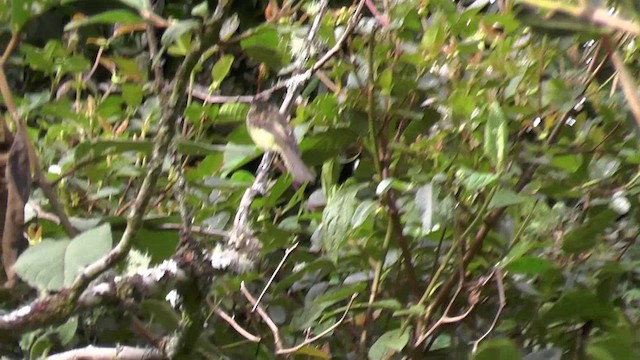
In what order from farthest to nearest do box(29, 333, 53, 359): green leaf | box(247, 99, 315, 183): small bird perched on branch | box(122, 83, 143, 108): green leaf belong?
box(122, 83, 143, 108): green leaf, box(29, 333, 53, 359): green leaf, box(247, 99, 315, 183): small bird perched on branch

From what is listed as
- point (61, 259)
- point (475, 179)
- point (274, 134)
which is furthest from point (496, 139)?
point (61, 259)

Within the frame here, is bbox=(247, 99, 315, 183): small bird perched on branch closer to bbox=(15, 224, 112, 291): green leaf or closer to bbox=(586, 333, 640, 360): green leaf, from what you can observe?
bbox=(15, 224, 112, 291): green leaf

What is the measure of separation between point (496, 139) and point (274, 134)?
0.13 meters

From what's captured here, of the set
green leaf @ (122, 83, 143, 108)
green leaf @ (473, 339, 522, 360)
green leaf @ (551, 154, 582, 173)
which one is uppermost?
green leaf @ (122, 83, 143, 108)

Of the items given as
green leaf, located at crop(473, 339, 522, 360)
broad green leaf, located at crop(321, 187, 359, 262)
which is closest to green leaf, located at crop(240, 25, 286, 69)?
broad green leaf, located at crop(321, 187, 359, 262)

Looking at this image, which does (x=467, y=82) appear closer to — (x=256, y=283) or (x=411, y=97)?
(x=411, y=97)

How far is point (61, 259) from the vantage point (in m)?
0.37

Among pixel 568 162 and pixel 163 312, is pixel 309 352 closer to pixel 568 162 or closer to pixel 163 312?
pixel 163 312

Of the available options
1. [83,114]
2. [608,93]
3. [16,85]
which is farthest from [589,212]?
[16,85]

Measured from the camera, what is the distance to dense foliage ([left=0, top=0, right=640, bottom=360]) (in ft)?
1.30

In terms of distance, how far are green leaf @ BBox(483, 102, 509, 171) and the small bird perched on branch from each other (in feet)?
0.37

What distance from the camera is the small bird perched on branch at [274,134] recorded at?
1.11ft

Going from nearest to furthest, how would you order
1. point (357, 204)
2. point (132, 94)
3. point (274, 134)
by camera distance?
point (274, 134)
point (357, 204)
point (132, 94)

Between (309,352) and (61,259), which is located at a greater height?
(61,259)
